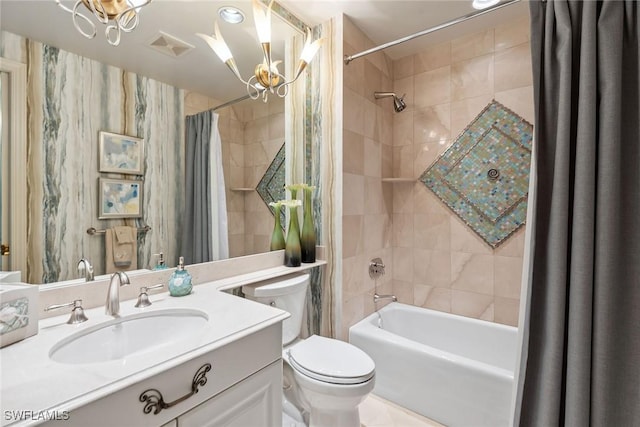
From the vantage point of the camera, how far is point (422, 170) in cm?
241

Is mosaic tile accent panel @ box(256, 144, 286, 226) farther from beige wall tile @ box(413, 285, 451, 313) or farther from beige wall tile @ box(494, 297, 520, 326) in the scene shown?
beige wall tile @ box(494, 297, 520, 326)

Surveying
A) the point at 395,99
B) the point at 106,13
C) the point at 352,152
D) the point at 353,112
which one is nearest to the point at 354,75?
the point at 353,112

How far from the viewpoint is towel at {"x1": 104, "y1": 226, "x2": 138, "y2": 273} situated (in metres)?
1.14

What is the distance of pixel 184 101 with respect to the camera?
1.36 metres

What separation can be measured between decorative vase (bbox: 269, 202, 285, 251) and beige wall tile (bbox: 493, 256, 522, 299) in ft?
4.96

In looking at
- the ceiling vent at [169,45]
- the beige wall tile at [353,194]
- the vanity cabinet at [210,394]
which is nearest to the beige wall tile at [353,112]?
the beige wall tile at [353,194]

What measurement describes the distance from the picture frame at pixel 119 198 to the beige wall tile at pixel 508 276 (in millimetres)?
2207

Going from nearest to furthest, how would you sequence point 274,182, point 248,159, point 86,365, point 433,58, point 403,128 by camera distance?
point 86,365 → point 248,159 → point 274,182 → point 433,58 → point 403,128

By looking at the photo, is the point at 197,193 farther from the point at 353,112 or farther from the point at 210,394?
the point at 353,112

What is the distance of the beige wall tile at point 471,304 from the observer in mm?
2152

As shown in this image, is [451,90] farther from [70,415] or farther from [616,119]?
[70,415]

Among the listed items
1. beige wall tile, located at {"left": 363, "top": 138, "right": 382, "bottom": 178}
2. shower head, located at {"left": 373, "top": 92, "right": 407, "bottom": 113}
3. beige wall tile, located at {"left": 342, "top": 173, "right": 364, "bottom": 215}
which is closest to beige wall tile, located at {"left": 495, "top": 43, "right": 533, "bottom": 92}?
shower head, located at {"left": 373, "top": 92, "right": 407, "bottom": 113}

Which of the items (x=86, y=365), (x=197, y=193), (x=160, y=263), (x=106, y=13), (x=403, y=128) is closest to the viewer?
(x=86, y=365)

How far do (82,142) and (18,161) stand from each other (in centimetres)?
18
